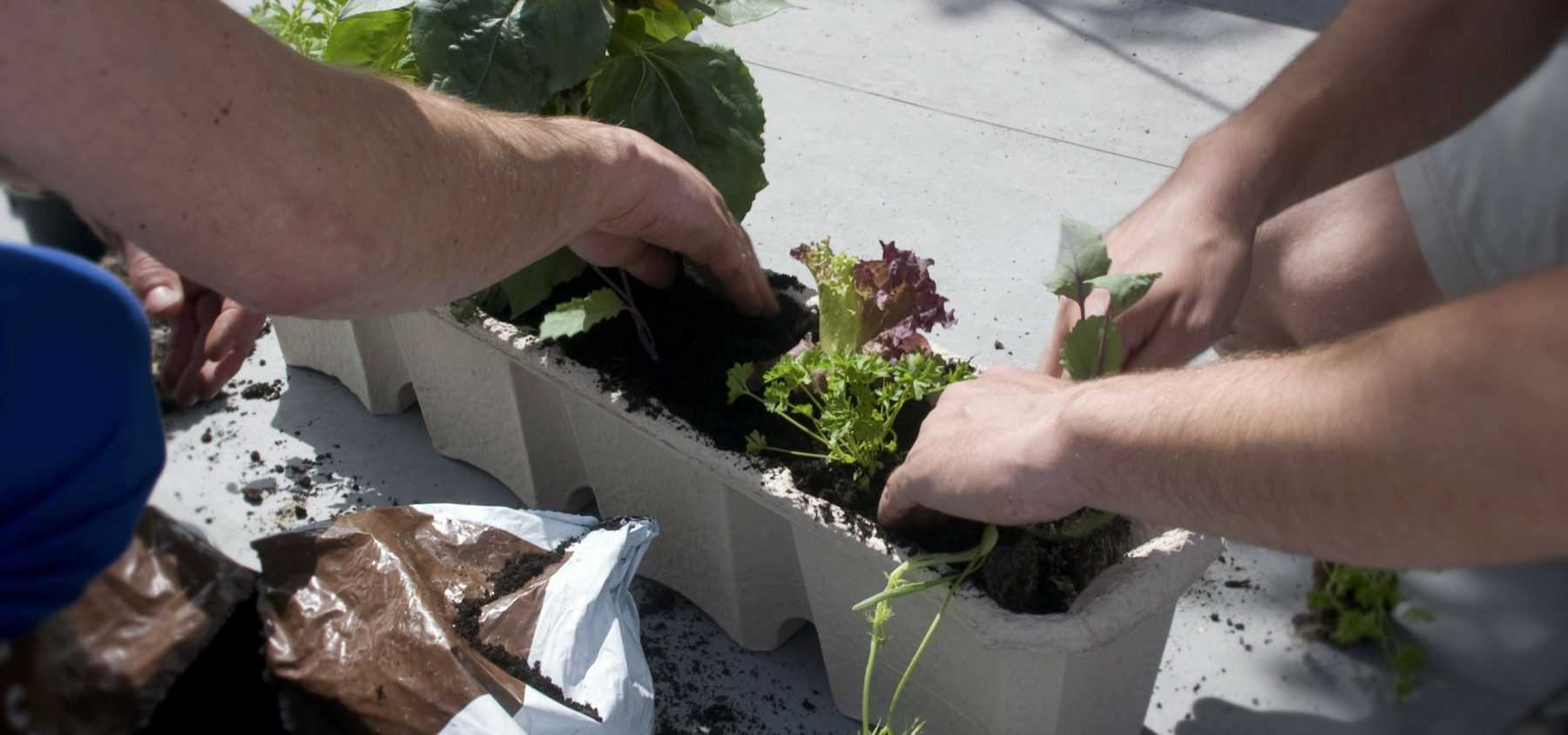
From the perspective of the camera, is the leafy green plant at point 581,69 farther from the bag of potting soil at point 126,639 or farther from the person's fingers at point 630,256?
the bag of potting soil at point 126,639

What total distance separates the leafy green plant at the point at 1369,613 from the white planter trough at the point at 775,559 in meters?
0.44

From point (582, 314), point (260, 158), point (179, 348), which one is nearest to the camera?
point (260, 158)

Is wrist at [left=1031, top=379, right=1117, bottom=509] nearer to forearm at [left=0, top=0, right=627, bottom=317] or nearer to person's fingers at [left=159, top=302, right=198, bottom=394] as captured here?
forearm at [left=0, top=0, right=627, bottom=317]

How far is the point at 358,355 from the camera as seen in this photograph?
246cm

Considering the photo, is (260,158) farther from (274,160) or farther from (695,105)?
(695,105)

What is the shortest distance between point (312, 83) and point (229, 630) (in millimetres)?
482

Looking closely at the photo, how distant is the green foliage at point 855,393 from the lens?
164cm

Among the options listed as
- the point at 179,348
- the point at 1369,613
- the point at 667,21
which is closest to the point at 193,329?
the point at 179,348

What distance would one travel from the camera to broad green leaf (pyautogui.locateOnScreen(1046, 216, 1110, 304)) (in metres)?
1.46

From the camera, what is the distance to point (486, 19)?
6.06ft

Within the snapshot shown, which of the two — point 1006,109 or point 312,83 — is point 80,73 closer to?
point 312,83

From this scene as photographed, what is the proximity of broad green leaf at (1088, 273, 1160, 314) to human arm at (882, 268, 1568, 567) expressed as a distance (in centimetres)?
12

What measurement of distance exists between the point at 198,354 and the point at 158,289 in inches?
5.6

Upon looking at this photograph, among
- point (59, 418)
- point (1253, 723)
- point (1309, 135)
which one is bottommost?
point (1253, 723)
